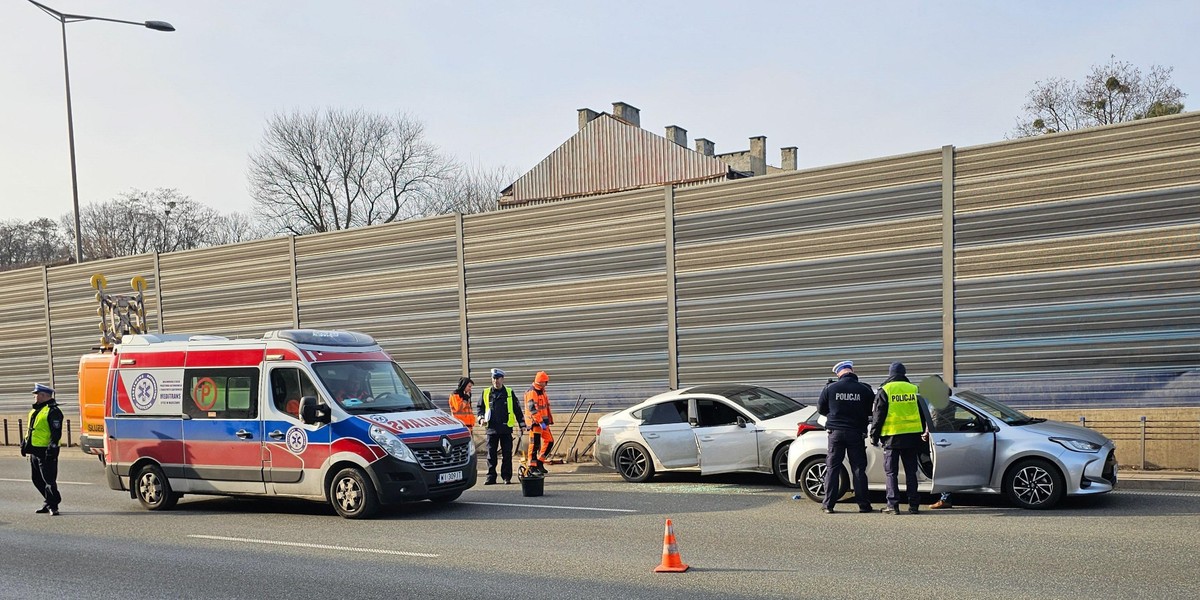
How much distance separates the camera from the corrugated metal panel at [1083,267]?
1403 cm

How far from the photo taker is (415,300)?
21641 millimetres

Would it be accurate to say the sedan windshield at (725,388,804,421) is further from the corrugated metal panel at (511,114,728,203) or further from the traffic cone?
the corrugated metal panel at (511,114,728,203)

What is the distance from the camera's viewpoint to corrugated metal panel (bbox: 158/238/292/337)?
23.8 meters

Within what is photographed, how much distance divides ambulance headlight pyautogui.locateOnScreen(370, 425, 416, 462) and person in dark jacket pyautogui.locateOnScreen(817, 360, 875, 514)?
4988 mm

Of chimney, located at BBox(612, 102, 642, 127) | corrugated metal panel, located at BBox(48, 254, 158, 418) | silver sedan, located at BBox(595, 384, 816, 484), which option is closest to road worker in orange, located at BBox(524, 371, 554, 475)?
silver sedan, located at BBox(595, 384, 816, 484)

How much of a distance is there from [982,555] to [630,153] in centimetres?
3876

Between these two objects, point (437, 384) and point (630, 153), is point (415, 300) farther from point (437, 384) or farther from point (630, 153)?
point (630, 153)

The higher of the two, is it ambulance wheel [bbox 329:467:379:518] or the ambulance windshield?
the ambulance windshield

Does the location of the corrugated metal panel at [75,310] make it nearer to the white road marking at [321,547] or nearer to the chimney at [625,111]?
the white road marking at [321,547]

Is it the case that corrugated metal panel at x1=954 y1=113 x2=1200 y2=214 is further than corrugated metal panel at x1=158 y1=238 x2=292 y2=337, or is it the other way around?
corrugated metal panel at x1=158 y1=238 x2=292 y2=337

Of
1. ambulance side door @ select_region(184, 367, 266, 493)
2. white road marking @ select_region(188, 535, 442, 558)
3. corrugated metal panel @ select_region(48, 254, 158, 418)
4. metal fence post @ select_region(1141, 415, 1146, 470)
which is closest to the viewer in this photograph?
white road marking @ select_region(188, 535, 442, 558)

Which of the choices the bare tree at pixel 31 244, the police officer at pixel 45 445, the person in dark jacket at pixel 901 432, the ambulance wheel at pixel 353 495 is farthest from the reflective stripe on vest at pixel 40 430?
the bare tree at pixel 31 244

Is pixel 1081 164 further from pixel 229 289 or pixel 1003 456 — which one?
pixel 229 289

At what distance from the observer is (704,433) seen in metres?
14.1
